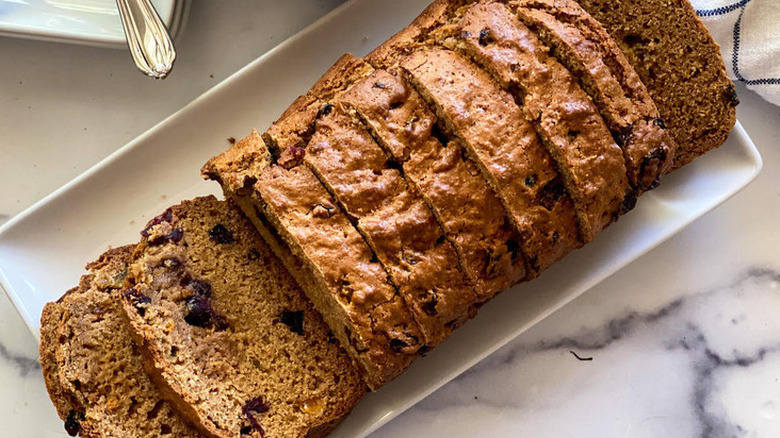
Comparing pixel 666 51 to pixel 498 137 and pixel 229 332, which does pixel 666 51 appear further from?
pixel 229 332

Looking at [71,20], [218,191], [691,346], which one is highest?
[71,20]

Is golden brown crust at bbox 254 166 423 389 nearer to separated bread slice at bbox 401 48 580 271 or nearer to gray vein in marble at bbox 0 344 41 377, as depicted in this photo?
separated bread slice at bbox 401 48 580 271

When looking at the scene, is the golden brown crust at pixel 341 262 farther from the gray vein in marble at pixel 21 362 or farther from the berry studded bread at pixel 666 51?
the gray vein in marble at pixel 21 362

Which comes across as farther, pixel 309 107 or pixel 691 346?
pixel 691 346

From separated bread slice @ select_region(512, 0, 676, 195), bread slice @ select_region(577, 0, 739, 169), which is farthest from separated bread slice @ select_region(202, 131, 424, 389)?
bread slice @ select_region(577, 0, 739, 169)

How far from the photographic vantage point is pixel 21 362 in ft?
9.80

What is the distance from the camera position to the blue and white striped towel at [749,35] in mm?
2785

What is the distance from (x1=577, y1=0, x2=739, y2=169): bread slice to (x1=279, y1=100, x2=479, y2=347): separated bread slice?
0.94 metres

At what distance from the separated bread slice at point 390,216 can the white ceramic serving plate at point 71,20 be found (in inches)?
41.2

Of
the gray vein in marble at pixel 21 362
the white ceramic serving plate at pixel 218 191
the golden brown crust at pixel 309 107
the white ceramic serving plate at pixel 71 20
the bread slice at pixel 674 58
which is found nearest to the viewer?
the golden brown crust at pixel 309 107

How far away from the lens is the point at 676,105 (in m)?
2.57

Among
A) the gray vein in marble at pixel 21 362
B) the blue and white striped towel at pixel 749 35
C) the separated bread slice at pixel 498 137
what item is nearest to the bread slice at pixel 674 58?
the blue and white striped towel at pixel 749 35

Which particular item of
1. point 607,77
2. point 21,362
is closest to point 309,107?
point 607,77

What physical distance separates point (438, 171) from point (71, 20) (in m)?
1.70
